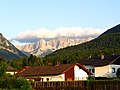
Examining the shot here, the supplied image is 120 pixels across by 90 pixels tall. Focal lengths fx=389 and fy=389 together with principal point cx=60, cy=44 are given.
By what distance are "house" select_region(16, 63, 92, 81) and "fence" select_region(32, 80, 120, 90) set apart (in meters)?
18.1

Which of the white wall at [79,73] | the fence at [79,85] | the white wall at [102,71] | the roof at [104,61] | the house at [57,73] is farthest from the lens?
the roof at [104,61]

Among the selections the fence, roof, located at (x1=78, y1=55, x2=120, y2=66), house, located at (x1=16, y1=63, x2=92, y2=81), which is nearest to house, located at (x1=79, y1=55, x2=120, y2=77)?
roof, located at (x1=78, y1=55, x2=120, y2=66)

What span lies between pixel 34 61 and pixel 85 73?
68.9 m

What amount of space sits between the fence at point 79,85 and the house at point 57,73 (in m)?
18.1

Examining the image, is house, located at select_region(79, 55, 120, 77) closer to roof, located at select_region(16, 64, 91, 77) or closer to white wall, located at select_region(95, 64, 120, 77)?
white wall, located at select_region(95, 64, 120, 77)

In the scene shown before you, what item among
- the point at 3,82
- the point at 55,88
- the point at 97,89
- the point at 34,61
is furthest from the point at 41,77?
the point at 34,61

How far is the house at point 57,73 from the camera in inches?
2873

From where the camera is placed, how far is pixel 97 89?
48.8 meters

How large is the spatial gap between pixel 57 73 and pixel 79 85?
2116 cm

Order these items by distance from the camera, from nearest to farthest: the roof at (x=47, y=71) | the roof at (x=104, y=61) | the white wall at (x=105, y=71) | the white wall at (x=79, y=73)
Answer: the roof at (x=47, y=71)
the white wall at (x=79, y=73)
the white wall at (x=105, y=71)
the roof at (x=104, y=61)

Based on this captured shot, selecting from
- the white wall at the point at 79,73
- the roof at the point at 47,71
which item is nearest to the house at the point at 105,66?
the white wall at the point at 79,73

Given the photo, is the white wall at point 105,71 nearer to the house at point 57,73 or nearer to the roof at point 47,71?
the house at point 57,73

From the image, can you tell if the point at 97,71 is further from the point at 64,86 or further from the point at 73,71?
the point at 64,86

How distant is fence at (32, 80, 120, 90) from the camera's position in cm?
4778
